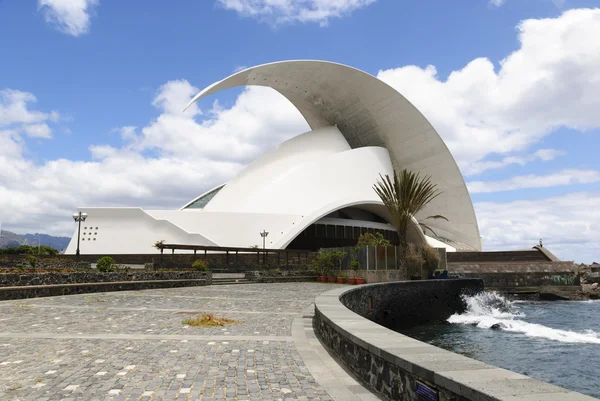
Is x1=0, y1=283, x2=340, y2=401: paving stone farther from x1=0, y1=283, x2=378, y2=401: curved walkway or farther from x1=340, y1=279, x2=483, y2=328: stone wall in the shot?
x1=340, y1=279, x2=483, y2=328: stone wall

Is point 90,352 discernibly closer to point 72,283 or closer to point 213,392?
point 213,392

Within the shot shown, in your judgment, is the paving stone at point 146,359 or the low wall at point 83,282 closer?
the paving stone at point 146,359

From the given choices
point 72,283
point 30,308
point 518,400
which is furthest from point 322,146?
point 518,400

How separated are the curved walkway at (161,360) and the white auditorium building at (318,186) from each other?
1037 inches

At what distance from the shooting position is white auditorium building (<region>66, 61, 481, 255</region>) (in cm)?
3591

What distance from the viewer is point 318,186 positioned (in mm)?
43938

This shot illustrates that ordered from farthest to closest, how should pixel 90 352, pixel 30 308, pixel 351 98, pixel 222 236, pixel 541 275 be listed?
pixel 351 98
pixel 222 236
pixel 541 275
pixel 30 308
pixel 90 352

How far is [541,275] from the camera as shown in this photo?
34.1 meters

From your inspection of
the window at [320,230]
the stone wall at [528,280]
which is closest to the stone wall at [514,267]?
the stone wall at [528,280]

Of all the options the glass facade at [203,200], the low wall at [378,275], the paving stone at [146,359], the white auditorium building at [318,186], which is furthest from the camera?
the glass facade at [203,200]

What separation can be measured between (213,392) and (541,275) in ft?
118

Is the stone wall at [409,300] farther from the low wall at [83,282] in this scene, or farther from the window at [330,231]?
the window at [330,231]

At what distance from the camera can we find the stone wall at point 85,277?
47.3 feet

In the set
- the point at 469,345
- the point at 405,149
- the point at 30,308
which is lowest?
the point at 469,345
